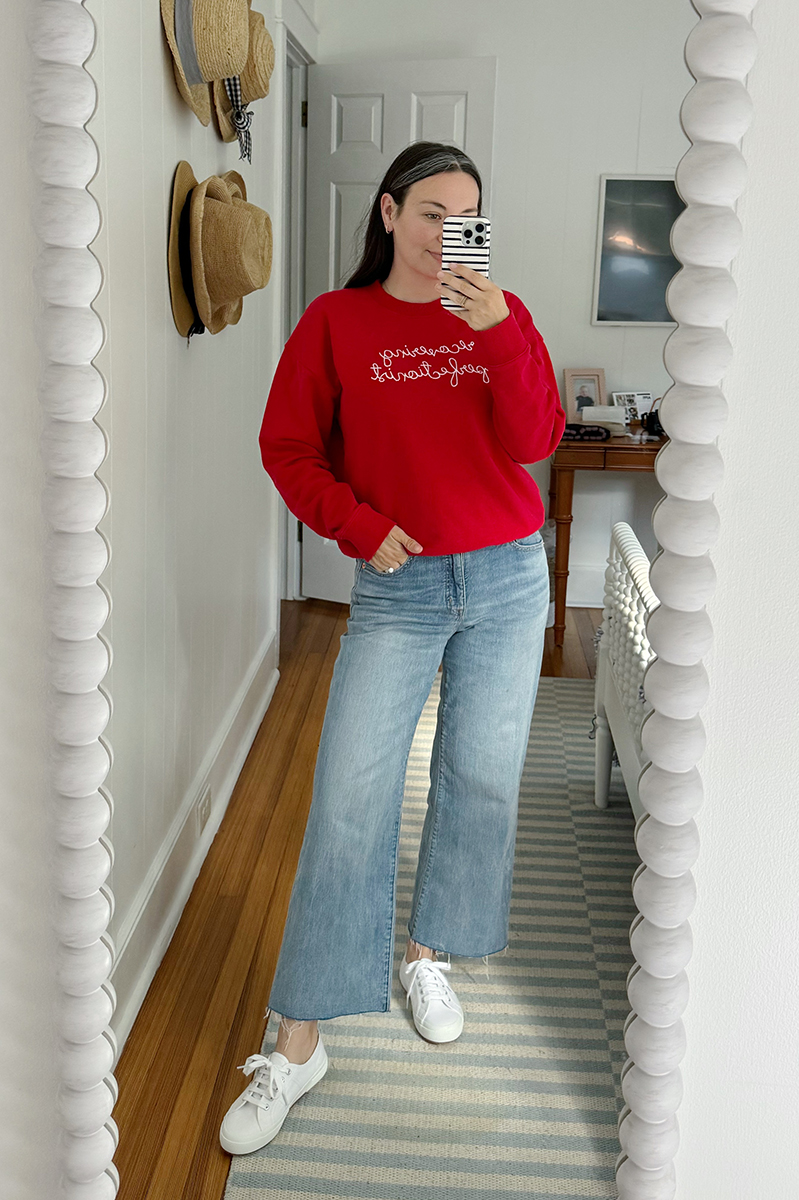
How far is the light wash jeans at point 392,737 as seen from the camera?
1253mm

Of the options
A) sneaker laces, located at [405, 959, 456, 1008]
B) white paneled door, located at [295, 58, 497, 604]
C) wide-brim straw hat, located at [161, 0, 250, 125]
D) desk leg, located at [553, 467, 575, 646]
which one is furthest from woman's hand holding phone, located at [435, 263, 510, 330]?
white paneled door, located at [295, 58, 497, 604]

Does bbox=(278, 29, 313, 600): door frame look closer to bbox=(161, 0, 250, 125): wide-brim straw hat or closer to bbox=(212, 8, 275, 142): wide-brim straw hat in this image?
bbox=(212, 8, 275, 142): wide-brim straw hat

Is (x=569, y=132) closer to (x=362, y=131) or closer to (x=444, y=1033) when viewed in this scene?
(x=362, y=131)

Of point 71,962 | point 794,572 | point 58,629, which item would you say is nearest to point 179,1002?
point 71,962

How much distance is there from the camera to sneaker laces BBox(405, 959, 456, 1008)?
141cm

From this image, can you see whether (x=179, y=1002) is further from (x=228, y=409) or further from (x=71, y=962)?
(x=228, y=409)

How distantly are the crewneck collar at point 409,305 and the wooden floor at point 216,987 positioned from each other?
96 cm

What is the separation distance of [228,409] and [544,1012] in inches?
51.2

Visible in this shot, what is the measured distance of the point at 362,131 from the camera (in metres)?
3.20

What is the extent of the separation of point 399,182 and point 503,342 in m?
0.26

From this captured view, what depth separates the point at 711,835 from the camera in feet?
2.59

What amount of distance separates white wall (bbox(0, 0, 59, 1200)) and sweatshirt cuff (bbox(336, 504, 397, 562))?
1.54 feet


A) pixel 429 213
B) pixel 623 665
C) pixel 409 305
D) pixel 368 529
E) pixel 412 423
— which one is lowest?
pixel 623 665

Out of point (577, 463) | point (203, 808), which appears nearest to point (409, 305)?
point (203, 808)
